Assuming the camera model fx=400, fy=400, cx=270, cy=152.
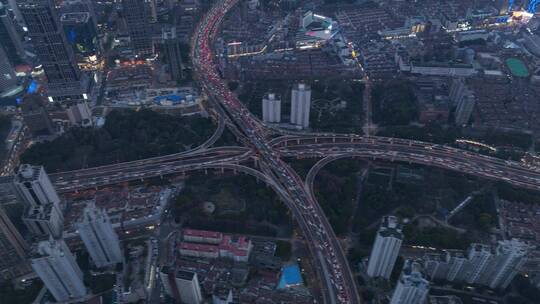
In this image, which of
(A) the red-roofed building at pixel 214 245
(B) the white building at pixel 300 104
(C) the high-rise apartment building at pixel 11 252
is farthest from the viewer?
(B) the white building at pixel 300 104

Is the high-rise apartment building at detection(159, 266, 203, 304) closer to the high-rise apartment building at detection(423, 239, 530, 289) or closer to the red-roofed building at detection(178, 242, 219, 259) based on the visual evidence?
the red-roofed building at detection(178, 242, 219, 259)

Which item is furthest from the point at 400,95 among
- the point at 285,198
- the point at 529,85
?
the point at 285,198

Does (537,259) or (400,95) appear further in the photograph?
(400,95)

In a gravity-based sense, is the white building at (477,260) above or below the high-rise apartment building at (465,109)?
below

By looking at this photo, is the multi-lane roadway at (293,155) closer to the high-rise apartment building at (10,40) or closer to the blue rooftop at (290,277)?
the blue rooftop at (290,277)

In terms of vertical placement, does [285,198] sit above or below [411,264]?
below

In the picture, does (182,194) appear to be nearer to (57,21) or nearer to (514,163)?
(57,21)

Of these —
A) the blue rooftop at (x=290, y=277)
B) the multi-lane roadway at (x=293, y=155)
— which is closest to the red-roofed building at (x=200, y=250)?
the blue rooftop at (x=290, y=277)

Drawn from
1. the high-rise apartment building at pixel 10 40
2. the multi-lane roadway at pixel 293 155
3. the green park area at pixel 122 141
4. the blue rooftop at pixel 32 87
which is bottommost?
the multi-lane roadway at pixel 293 155
